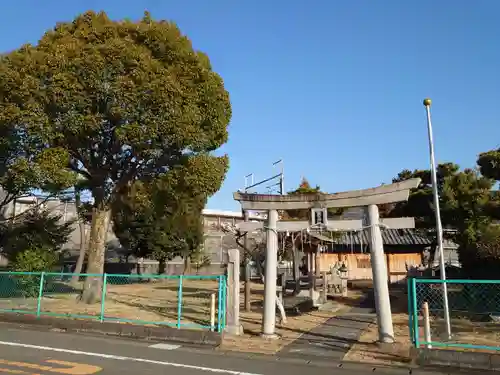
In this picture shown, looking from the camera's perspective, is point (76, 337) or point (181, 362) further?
point (76, 337)

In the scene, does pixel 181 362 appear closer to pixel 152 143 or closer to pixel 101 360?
pixel 101 360

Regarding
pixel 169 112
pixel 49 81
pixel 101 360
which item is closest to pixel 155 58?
pixel 169 112

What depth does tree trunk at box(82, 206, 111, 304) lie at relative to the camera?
616 inches

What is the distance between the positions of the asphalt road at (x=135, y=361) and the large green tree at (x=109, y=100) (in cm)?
682

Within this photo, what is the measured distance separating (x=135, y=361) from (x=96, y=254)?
891cm

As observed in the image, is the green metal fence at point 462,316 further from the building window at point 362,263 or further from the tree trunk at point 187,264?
the tree trunk at point 187,264

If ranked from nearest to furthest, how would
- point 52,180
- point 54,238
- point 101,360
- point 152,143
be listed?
point 101,360 → point 52,180 → point 152,143 → point 54,238

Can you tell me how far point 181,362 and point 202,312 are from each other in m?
6.44

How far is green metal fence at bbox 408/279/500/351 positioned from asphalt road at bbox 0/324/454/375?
1209 mm

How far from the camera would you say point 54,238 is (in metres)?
21.2

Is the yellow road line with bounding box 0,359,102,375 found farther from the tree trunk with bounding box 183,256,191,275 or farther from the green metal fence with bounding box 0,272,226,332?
the tree trunk with bounding box 183,256,191,275

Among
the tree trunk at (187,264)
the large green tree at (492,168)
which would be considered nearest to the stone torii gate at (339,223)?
the large green tree at (492,168)

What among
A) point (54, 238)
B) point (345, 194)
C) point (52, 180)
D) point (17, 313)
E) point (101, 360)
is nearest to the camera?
point (101, 360)

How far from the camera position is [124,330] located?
416 inches
